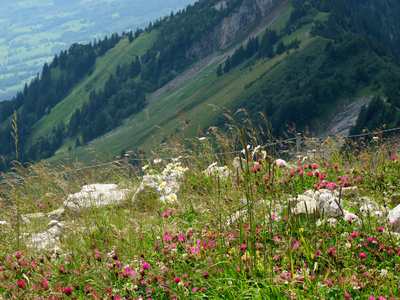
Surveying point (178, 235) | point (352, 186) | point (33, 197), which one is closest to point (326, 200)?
point (352, 186)

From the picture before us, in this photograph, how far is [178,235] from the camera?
4512 mm

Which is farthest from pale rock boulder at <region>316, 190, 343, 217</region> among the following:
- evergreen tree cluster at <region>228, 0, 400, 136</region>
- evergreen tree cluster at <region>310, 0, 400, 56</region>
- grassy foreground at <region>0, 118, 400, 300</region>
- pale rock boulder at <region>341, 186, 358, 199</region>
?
evergreen tree cluster at <region>310, 0, 400, 56</region>

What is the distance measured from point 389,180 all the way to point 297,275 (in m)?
3.03

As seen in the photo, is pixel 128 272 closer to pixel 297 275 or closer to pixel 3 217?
pixel 297 275

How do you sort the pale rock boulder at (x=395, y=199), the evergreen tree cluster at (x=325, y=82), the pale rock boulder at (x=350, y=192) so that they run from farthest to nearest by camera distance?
the evergreen tree cluster at (x=325, y=82) → the pale rock boulder at (x=350, y=192) → the pale rock boulder at (x=395, y=199)

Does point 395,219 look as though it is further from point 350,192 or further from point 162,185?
point 162,185

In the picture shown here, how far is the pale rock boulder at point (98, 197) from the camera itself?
665 centimetres

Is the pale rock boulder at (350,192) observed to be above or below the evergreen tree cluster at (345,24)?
below

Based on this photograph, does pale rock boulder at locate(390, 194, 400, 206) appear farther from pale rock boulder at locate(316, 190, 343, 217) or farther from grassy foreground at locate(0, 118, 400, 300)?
pale rock boulder at locate(316, 190, 343, 217)

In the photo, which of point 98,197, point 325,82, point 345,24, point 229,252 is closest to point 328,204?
point 229,252

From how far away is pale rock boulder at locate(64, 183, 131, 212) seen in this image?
6646 mm

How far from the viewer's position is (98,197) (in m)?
7.00

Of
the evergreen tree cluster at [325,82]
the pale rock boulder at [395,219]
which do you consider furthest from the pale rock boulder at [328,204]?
the evergreen tree cluster at [325,82]

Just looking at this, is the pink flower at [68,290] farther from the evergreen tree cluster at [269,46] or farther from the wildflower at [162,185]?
the evergreen tree cluster at [269,46]
